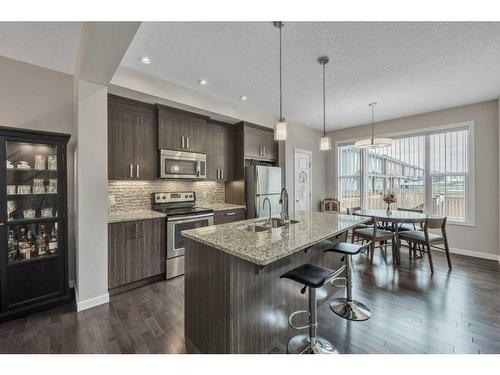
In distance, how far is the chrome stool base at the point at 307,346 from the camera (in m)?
1.66

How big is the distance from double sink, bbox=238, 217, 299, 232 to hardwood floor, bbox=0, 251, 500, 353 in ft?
3.21

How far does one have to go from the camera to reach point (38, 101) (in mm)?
2639

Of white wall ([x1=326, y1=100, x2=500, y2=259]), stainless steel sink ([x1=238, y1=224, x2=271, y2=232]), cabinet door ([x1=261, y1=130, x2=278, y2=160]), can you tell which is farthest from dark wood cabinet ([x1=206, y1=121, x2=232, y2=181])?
white wall ([x1=326, y1=100, x2=500, y2=259])

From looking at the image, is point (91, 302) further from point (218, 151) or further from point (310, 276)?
point (218, 151)

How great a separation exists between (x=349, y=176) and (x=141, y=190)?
4.88m

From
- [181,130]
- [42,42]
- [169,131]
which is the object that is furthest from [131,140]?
[42,42]

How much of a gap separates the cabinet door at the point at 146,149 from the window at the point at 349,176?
461 centimetres

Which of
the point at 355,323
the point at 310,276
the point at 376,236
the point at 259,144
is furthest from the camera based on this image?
the point at 259,144

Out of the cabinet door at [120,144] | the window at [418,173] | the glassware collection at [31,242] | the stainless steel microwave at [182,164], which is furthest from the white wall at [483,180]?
the glassware collection at [31,242]

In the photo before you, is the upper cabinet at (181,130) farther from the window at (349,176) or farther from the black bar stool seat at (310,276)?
the window at (349,176)

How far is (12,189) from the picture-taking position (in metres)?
2.26
